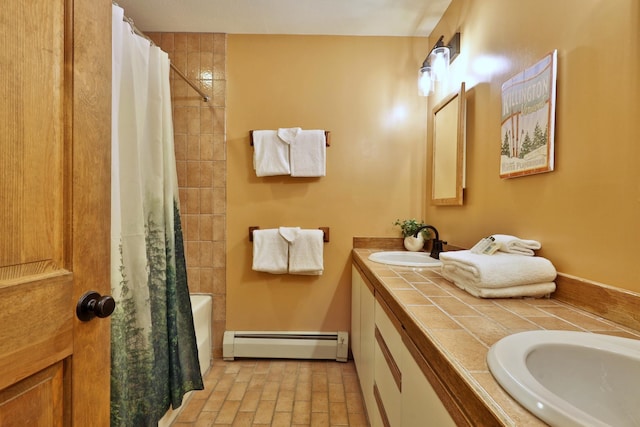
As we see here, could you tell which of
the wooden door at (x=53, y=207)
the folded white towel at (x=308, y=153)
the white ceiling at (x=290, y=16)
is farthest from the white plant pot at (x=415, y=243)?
the wooden door at (x=53, y=207)

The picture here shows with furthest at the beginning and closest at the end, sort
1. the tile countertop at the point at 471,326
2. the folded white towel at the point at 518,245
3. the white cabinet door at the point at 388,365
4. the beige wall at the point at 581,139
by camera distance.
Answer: the folded white towel at the point at 518,245
the white cabinet door at the point at 388,365
the beige wall at the point at 581,139
the tile countertop at the point at 471,326

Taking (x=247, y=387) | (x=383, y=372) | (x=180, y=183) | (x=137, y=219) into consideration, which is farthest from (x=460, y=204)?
(x=180, y=183)

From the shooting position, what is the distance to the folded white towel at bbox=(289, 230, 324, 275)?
6.50 feet

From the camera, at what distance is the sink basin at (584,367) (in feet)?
1.71

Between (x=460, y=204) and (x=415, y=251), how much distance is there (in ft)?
1.64

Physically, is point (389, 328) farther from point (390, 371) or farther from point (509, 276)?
point (509, 276)

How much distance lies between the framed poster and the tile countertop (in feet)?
1.57

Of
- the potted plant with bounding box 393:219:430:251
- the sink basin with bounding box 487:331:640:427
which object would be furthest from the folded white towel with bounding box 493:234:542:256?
the potted plant with bounding box 393:219:430:251

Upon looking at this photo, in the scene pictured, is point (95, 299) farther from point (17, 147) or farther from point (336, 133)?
point (336, 133)

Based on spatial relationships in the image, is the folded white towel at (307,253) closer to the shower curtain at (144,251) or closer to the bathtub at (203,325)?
the bathtub at (203,325)

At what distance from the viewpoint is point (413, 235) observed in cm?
194

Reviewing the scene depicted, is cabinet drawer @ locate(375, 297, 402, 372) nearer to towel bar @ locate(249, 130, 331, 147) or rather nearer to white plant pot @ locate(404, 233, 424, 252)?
white plant pot @ locate(404, 233, 424, 252)

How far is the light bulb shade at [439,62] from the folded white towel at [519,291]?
4.34 ft

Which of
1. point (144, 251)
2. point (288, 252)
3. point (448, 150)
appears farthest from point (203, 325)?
point (448, 150)
